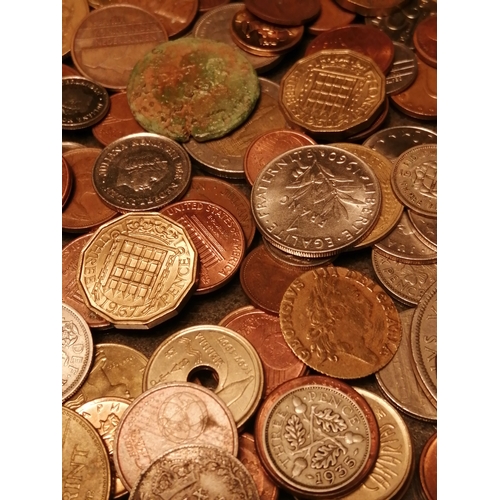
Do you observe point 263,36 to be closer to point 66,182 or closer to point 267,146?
point 267,146

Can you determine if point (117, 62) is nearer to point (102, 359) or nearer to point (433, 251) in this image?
point (102, 359)

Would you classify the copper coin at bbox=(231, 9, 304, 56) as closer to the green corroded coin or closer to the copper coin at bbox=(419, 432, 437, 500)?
the green corroded coin

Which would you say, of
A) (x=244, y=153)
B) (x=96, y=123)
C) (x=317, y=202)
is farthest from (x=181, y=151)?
(x=317, y=202)

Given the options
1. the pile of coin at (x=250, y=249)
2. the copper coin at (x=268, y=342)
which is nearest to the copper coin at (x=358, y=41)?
the pile of coin at (x=250, y=249)

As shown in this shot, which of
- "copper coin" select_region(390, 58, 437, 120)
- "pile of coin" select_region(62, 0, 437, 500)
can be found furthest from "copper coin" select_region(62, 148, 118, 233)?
"copper coin" select_region(390, 58, 437, 120)

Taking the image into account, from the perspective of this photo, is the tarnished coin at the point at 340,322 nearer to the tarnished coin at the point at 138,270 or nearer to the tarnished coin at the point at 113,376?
the tarnished coin at the point at 138,270

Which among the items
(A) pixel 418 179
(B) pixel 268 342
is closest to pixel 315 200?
(A) pixel 418 179

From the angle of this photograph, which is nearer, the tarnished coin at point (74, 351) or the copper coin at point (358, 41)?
the tarnished coin at point (74, 351)
